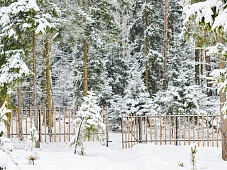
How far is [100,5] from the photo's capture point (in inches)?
512

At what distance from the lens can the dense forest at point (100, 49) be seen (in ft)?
31.2

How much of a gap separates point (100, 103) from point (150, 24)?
614cm

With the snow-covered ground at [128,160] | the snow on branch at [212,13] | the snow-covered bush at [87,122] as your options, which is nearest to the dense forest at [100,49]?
the snow on branch at [212,13]

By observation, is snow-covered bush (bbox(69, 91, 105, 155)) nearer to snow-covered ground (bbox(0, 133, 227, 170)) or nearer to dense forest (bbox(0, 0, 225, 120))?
snow-covered ground (bbox(0, 133, 227, 170))

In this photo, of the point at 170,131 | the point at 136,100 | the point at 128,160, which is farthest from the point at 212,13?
the point at 136,100

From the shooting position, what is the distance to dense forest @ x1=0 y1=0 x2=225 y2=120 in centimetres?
950

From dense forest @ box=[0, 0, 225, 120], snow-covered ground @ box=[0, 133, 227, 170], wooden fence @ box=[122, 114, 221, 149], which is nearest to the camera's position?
snow-covered ground @ box=[0, 133, 227, 170]

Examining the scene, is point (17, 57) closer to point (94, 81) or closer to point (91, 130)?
point (91, 130)

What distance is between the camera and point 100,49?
15797mm

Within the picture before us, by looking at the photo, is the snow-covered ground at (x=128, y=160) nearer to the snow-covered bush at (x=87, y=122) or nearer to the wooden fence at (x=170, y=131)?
the snow-covered bush at (x=87, y=122)

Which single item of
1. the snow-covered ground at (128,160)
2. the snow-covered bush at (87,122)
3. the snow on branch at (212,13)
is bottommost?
the snow-covered ground at (128,160)

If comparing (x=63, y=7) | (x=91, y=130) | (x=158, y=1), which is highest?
(x=158, y=1)

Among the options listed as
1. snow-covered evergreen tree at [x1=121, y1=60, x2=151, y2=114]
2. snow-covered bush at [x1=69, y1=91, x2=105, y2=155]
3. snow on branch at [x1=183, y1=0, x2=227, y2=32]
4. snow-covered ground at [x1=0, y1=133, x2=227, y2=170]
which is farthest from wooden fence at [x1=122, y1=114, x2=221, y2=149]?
snow on branch at [x1=183, y1=0, x2=227, y2=32]

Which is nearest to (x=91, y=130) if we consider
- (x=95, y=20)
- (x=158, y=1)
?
(x=95, y=20)
